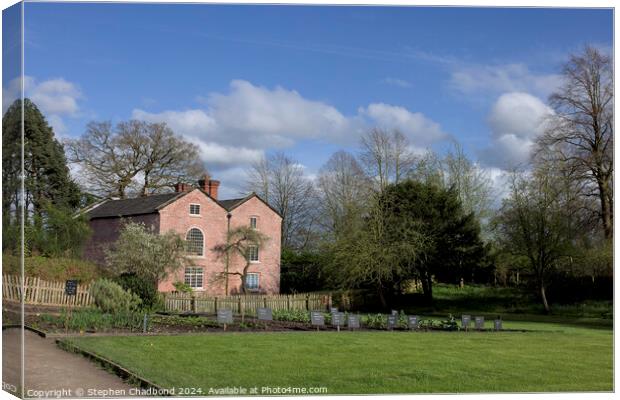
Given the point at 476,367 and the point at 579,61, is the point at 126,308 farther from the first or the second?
the point at 579,61

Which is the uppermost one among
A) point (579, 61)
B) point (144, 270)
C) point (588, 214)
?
point (579, 61)

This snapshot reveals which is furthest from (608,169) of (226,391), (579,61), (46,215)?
(46,215)

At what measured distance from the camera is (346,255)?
26094mm

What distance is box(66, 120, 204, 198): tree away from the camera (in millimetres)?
19797

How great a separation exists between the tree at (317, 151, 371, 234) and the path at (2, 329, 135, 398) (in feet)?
31.8

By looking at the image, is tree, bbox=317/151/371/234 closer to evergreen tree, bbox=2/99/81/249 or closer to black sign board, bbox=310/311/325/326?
black sign board, bbox=310/311/325/326

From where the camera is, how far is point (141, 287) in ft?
60.5

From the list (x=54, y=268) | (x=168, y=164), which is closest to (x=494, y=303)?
(x=168, y=164)

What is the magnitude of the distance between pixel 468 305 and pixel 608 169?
36.3 ft

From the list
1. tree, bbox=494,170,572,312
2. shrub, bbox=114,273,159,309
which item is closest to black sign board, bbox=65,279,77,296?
shrub, bbox=114,273,159,309

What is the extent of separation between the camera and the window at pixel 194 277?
19.9 metres

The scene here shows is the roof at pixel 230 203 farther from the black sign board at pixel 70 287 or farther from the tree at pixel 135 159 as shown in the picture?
the black sign board at pixel 70 287

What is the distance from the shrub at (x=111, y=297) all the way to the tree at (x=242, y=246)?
10.5 feet

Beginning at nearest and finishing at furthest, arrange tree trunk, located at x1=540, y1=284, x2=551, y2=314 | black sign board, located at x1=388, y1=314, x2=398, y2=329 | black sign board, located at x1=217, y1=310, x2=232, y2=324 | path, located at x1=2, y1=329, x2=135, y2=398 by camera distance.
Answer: path, located at x1=2, y1=329, x2=135, y2=398, black sign board, located at x1=217, y1=310, x2=232, y2=324, black sign board, located at x1=388, y1=314, x2=398, y2=329, tree trunk, located at x1=540, y1=284, x2=551, y2=314
